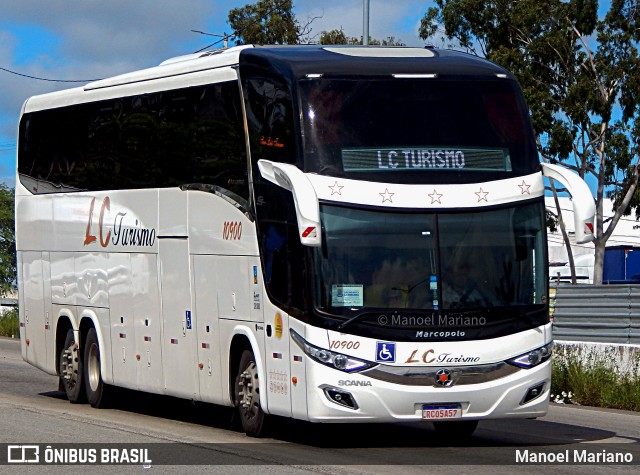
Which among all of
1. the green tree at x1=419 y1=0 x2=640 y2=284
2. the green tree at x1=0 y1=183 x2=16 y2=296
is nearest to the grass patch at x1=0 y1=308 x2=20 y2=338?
the green tree at x1=419 y1=0 x2=640 y2=284

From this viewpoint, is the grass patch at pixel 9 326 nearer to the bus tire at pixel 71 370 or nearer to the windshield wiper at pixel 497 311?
the bus tire at pixel 71 370

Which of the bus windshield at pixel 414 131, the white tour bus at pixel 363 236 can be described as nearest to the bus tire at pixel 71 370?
the white tour bus at pixel 363 236

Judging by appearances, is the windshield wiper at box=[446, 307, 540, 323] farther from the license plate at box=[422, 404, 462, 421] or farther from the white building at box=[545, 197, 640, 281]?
the white building at box=[545, 197, 640, 281]

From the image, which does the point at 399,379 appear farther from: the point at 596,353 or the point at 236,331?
the point at 596,353

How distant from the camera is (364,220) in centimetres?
1313

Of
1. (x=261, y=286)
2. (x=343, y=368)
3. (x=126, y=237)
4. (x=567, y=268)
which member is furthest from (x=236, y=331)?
(x=567, y=268)

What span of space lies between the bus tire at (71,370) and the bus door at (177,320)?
3.05 metres

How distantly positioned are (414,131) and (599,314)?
37.4 feet

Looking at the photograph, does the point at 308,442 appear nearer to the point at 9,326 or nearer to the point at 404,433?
the point at 404,433

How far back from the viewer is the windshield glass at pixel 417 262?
1302 cm

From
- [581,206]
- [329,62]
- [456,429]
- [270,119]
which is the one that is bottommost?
[456,429]

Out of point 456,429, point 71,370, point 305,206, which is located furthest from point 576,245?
point 305,206

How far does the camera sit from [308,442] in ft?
46.6

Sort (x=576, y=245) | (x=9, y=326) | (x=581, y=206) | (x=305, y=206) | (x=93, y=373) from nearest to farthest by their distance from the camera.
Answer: (x=305, y=206), (x=581, y=206), (x=93, y=373), (x=9, y=326), (x=576, y=245)
